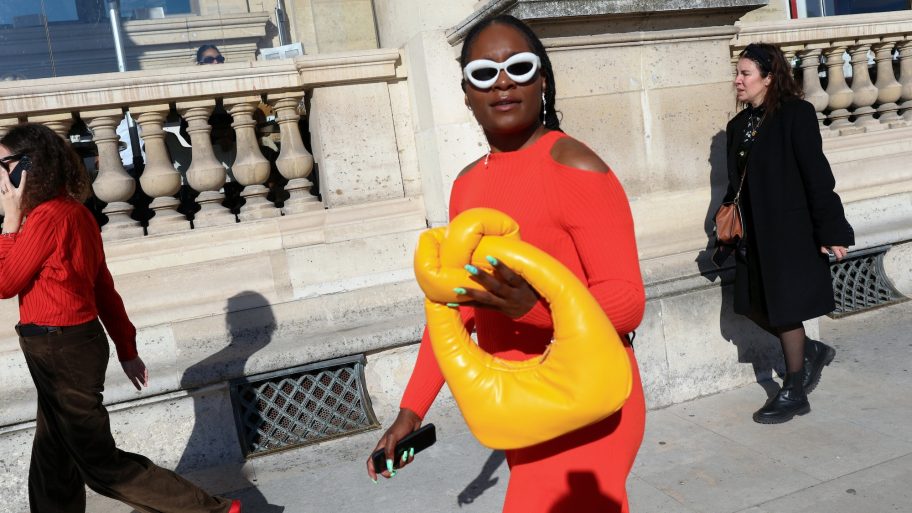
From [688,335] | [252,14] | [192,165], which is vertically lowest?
[688,335]

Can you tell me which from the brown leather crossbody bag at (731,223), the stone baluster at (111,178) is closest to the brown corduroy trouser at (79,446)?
the stone baluster at (111,178)

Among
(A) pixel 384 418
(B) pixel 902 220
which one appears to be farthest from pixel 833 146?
(A) pixel 384 418

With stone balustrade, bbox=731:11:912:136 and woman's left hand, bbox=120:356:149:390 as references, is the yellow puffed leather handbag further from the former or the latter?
stone balustrade, bbox=731:11:912:136

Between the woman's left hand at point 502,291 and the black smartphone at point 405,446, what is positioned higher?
the woman's left hand at point 502,291

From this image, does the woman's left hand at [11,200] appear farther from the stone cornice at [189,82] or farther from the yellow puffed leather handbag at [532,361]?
the yellow puffed leather handbag at [532,361]

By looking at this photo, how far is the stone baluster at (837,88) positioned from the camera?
6.54 m

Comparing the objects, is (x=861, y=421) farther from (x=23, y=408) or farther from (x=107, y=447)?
(x=23, y=408)

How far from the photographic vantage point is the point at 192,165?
489 cm

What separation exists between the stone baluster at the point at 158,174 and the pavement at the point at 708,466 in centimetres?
149

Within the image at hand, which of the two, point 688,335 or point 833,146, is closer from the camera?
point 688,335

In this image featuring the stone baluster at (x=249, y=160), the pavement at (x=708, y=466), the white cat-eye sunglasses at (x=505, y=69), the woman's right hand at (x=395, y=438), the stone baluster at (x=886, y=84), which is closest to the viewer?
the white cat-eye sunglasses at (x=505, y=69)

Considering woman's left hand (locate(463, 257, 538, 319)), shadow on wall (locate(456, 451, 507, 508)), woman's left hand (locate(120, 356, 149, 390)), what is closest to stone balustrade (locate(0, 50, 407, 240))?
woman's left hand (locate(120, 356, 149, 390))

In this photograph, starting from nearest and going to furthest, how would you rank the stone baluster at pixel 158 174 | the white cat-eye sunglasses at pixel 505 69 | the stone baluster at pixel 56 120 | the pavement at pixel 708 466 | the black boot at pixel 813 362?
1. the white cat-eye sunglasses at pixel 505 69
2. the pavement at pixel 708 466
3. the black boot at pixel 813 362
4. the stone baluster at pixel 56 120
5. the stone baluster at pixel 158 174

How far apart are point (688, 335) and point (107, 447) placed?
3.01 meters
